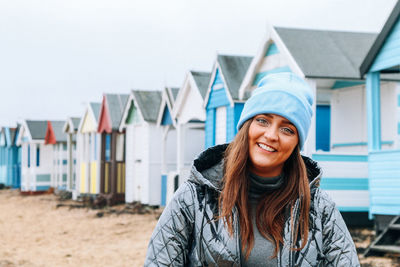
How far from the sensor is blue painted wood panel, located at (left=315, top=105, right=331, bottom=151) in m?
14.6

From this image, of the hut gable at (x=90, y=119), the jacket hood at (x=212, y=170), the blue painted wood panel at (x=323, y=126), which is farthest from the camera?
the hut gable at (x=90, y=119)

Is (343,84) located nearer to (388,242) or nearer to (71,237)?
(388,242)

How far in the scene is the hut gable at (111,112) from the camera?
2152 cm

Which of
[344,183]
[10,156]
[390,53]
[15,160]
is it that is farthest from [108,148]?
[10,156]

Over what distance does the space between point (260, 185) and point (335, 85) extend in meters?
11.0

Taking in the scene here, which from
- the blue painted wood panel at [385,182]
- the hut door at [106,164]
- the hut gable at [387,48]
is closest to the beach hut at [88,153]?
the hut door at [106,164]

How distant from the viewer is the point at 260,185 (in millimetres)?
2447

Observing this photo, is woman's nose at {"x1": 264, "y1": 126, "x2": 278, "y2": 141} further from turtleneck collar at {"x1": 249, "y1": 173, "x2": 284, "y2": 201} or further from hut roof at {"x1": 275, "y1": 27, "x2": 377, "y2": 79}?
hut roof at {"x1": 275, "y1": 27, "x2": 377, "y2": 79}

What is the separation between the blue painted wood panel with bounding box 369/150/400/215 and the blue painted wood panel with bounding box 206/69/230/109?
451 centimetres

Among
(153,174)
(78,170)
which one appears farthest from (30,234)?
(78,170)

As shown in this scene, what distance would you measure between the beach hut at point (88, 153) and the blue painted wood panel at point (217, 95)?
7938mm

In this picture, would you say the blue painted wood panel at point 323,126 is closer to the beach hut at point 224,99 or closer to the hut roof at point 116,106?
the beach hut at point 224,99

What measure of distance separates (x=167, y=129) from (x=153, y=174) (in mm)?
1457

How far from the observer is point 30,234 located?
558 inches
